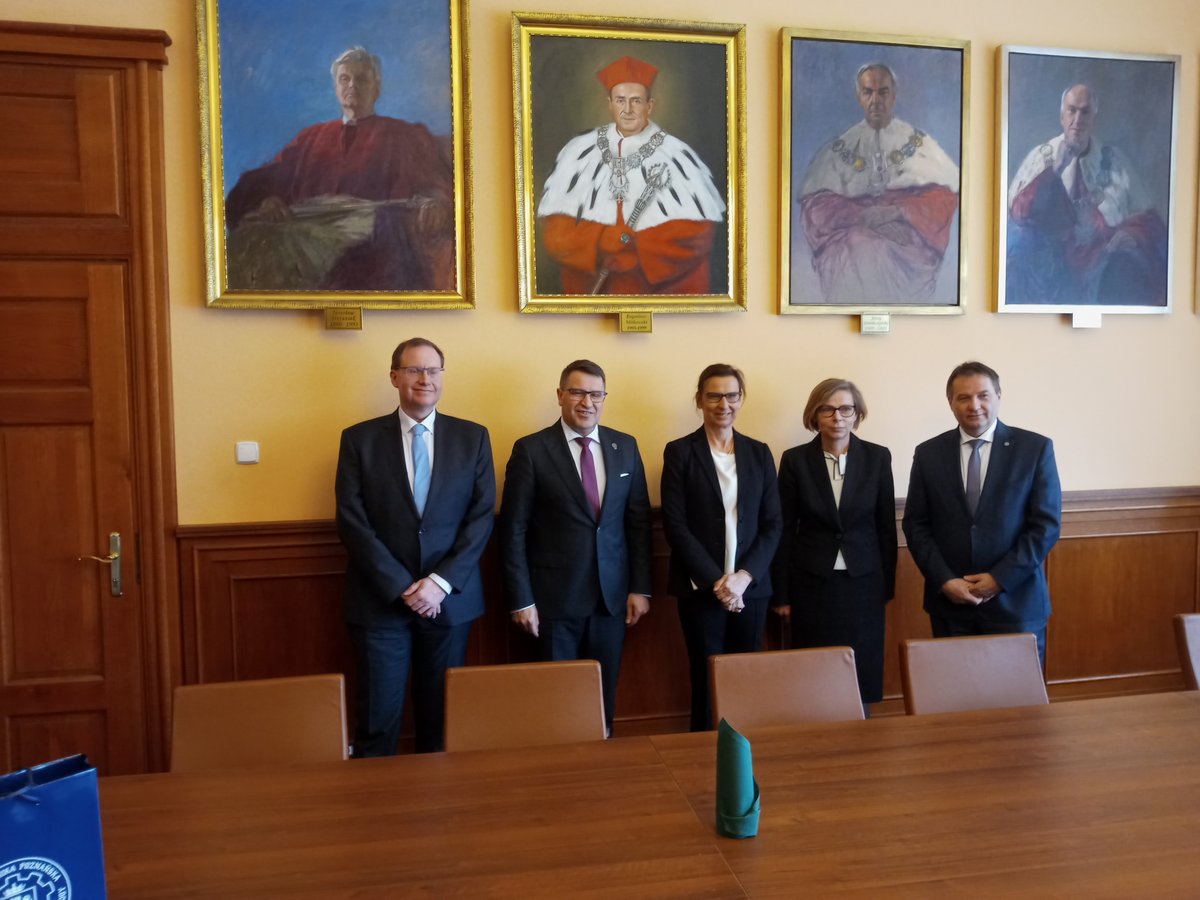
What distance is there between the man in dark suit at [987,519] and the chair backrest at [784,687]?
1175 millimetres

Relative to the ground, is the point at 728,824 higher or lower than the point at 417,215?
lower

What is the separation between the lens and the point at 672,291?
3.76 m

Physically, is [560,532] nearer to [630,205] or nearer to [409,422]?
[409,422]

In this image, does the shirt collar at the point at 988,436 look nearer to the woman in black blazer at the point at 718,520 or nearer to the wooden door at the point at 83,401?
the woman in black blazer at the point at 718,520

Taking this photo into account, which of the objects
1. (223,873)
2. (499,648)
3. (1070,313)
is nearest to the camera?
(223,873)

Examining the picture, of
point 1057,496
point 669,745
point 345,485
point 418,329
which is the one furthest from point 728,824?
point 418,329

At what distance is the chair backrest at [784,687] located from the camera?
2213mm

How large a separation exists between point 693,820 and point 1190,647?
1.73 m

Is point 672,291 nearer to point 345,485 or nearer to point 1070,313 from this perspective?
point 345,485

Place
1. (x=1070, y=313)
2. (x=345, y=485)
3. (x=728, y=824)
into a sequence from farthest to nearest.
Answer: (x=1070, y=313) < (x=345, y=485) < (x=728, y=824)

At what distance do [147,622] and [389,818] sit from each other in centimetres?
229

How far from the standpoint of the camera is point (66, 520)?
335cm

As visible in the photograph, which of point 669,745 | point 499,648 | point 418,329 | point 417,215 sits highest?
point 417,215

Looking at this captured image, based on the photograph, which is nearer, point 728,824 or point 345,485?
point 728,824
